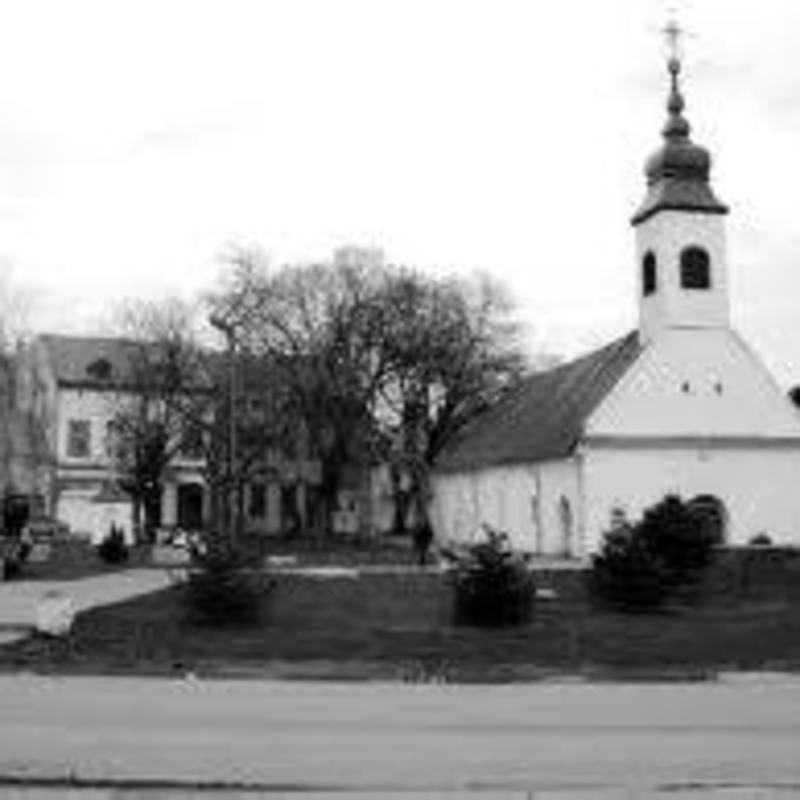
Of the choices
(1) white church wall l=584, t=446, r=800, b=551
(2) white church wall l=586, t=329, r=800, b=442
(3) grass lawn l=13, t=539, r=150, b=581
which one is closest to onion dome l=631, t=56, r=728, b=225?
(2) white church wall l=586, t=329, r=800, b=442

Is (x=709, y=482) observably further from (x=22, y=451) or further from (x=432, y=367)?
(x=22, y=451)

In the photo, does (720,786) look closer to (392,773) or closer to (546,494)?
(392,773)

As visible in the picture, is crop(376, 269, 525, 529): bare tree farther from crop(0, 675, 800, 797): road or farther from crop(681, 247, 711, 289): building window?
crop(0, 675, 800, 797): road

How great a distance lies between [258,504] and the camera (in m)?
101

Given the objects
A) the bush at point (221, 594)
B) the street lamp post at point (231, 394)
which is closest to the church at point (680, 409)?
the street lamp post at point (231, 394)

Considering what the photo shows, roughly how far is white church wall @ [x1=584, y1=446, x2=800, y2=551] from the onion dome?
8787mm

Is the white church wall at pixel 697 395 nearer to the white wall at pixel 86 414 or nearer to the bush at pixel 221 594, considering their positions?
the bush at pixel 221 594

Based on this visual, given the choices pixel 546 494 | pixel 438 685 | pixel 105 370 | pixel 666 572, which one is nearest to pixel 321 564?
pixel 546 494

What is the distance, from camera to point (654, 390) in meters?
61.6

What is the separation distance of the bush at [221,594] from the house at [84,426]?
62.8m

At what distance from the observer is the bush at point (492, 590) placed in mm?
29281

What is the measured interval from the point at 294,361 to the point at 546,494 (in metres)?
18.4

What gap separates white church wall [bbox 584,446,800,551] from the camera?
200 feet

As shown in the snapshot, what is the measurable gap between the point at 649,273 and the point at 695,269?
1.86 meters
